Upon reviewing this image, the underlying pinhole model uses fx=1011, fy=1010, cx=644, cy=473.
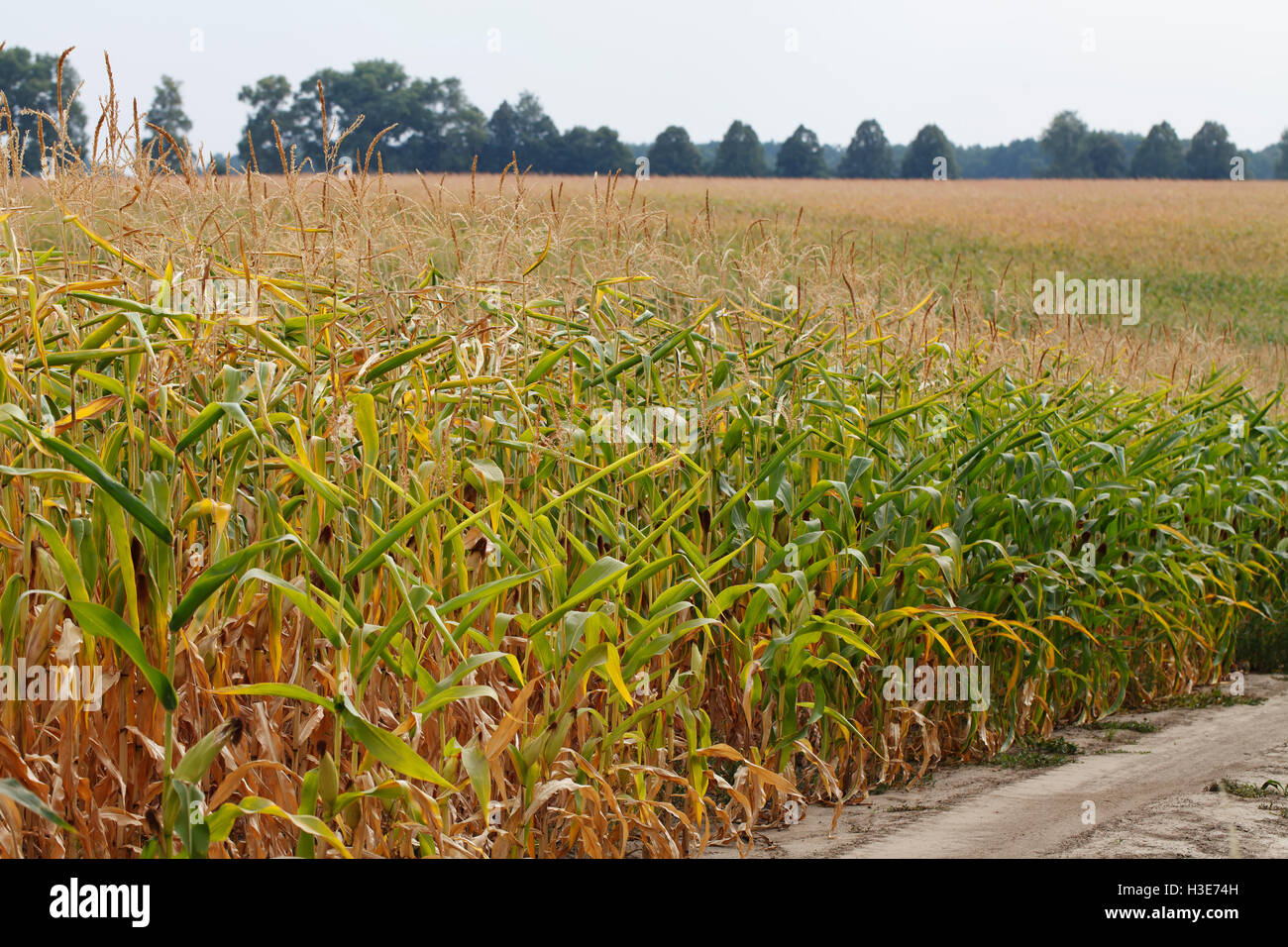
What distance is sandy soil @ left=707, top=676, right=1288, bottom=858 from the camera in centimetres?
306

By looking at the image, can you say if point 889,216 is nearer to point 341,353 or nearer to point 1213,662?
point 1213,662

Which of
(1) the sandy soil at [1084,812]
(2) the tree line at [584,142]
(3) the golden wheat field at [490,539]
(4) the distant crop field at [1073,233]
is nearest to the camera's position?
(3) the golden wheat field at [490,539]

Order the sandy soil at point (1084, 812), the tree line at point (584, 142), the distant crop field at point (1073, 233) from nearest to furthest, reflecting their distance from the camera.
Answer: the sandy soil at point (1084, 812) < the distant crop field at point (1073, 233) < the tree line at point (584, 142)

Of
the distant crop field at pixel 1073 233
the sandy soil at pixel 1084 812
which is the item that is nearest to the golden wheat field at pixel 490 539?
the sandy soil at pixel 1084 812

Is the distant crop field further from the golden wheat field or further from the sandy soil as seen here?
the sandy soil

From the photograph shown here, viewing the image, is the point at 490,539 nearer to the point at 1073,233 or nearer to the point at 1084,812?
the point at 1084,812

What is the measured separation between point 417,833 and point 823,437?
2223mm

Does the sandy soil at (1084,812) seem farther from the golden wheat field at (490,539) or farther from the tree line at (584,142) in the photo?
the tree line at (584,142)

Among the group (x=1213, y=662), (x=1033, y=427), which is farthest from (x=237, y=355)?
(x=1213, y=662)

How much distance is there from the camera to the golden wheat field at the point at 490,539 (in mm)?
2184

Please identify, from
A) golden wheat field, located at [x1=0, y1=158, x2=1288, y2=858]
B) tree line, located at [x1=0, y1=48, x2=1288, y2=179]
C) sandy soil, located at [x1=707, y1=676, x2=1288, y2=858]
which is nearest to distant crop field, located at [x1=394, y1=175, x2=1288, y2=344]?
tree line, located at [x1=0, y1=48, x2=1288, y2=179]

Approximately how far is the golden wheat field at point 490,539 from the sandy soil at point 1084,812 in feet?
0.69

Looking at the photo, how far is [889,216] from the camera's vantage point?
34.7 meters
